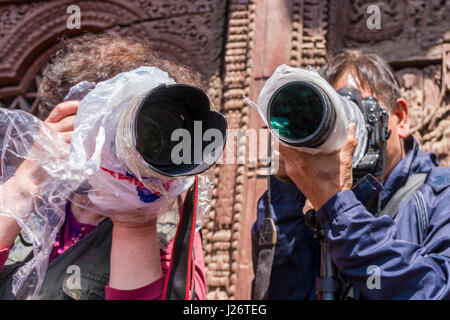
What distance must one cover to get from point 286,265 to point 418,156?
0.99ft

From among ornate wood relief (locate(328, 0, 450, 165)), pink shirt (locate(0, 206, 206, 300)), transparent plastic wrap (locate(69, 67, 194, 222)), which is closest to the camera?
transparent plastic wrap (locate(69, 67, 194, 222))

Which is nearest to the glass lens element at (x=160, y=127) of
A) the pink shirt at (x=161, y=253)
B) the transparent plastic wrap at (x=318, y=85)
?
the transparent plastic wrap at (x=318, y=85)

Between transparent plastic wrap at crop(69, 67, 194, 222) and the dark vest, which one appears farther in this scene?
the dark vest

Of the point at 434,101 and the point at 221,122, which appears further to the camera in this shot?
the point at 434,101

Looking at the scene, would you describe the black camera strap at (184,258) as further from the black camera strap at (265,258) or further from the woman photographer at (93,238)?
the black camera strap at (265,258)

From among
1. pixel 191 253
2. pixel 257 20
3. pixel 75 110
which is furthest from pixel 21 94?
pixel 191 253

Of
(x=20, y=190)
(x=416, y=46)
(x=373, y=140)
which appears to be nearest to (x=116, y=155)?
(x=20, y=190)

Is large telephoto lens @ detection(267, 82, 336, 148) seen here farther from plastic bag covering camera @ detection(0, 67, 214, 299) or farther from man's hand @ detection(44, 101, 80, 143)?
man's hand @ detection(44, 101, 80, 143)

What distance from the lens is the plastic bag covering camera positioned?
76 cm

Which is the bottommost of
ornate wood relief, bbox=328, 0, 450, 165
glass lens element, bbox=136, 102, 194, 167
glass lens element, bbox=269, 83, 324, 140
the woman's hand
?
the woman's hand

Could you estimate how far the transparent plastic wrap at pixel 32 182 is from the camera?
2.63 ft

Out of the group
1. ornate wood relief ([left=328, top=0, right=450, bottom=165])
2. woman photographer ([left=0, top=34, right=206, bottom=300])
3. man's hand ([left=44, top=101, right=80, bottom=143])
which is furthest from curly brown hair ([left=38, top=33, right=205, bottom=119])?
ornate wood relief ([left=328, top=0, right=450, bottom=165])

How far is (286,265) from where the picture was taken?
3.44 feet
